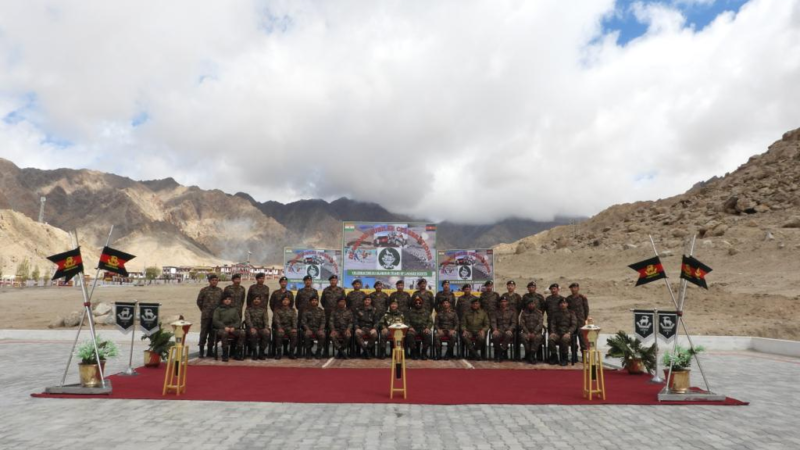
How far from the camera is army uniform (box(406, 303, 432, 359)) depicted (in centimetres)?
1275

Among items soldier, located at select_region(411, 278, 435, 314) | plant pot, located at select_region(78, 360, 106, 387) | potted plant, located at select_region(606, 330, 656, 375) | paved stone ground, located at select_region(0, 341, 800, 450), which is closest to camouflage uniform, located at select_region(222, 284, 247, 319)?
soldier, located at select_region(411, 278, 435, 314)

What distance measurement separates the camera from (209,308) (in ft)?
42.1

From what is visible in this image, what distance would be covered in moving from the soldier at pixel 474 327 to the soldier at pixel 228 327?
516 cm

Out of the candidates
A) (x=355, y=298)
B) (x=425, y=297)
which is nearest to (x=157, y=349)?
(x=355, y=298)

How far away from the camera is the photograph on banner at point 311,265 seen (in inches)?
669

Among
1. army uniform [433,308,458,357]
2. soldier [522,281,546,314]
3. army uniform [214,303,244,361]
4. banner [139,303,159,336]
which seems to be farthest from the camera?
soldier [522,281,546,314]

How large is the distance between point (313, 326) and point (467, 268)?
17.9 feet

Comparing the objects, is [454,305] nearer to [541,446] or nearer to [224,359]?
[224,359]

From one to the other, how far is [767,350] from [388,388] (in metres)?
12.3

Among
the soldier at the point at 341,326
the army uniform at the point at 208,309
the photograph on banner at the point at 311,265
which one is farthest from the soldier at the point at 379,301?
the army uniform at the point at 208,309

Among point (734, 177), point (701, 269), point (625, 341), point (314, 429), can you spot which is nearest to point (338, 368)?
point (314, 429)

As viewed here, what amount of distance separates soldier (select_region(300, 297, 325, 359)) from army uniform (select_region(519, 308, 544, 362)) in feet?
15.4

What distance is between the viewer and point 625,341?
11516 mm

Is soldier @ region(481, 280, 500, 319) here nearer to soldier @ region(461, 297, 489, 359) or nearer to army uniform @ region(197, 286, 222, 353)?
soldier @ region(461, 297, 489, 359)
